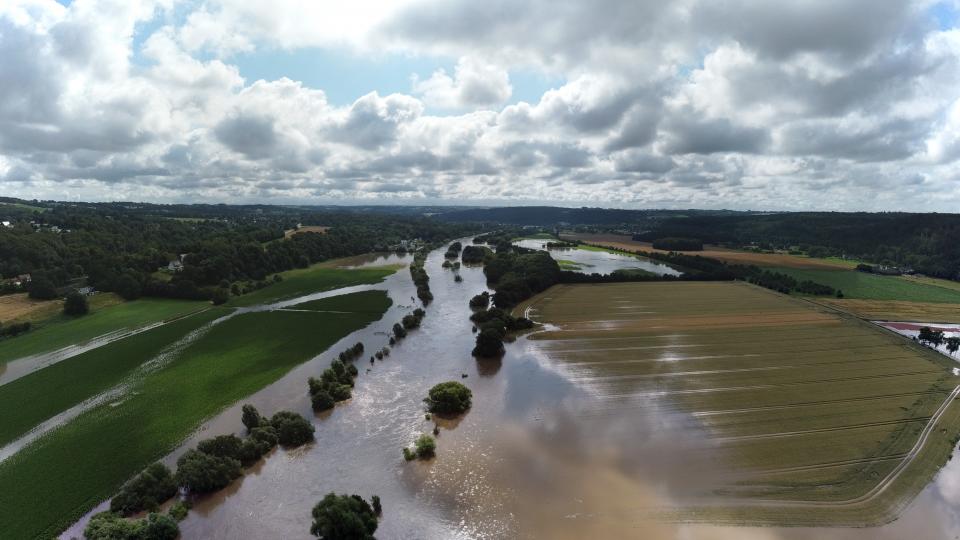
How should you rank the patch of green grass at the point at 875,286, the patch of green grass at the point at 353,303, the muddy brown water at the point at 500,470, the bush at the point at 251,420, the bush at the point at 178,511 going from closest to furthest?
the muddy brown water at the point at 500,470 → the bush at the point at 178,511 → the bush at the point at 251,420 → the patch of green grass at the point at 353,303 → the patch of green grass at the point at 875,286

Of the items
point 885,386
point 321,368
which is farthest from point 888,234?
point 321,368

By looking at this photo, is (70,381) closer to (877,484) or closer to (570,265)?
(877,484)

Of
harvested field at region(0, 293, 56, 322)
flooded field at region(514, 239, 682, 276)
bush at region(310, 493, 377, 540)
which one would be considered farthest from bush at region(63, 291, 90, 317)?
flooded field at region(514, 239, 682, 276)

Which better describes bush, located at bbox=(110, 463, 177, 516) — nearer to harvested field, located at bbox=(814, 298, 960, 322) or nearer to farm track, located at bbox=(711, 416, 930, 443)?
farm track, located at bbox=(711, 416, 930, 443)

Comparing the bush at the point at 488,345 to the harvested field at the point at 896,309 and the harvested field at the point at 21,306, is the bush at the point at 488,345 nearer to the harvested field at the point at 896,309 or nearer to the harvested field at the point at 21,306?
the harvested field at the point at 896,309

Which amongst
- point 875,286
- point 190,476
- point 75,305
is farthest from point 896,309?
point 75,305

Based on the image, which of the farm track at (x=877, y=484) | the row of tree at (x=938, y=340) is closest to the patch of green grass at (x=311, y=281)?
the farm track at (x=877, y=484)
